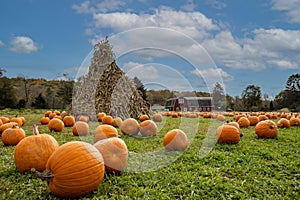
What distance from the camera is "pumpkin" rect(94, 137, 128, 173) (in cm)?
337

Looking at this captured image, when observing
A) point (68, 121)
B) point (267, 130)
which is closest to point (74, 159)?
point (267, 130)

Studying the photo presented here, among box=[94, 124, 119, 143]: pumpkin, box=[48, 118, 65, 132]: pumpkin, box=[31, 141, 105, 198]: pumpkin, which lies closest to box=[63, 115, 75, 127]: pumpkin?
box=[48, 118, 65, 132]: pumpkin

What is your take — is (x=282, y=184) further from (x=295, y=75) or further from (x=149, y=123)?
(x=295, y=75)

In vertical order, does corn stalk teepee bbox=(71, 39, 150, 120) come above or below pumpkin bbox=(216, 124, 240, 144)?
above

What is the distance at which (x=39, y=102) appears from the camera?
2808 cm

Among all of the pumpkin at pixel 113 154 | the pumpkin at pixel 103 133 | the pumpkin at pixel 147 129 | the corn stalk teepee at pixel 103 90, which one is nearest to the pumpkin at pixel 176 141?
the pumpkin at pixel 103 133

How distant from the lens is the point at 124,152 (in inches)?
137

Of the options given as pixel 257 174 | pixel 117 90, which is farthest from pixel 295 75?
pixel 257 174

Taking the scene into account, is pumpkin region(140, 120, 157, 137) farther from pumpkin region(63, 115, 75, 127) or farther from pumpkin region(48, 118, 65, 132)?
pumpkin region(63, 115, 75, 127)

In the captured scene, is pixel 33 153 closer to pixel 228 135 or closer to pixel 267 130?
pixel 228 135

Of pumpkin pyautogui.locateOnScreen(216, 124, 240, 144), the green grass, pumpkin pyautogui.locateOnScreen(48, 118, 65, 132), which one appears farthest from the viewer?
pumpkin pyautogui.locateOnScreen(48, 118, 65, 132)

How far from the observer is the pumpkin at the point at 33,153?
11.4 ft

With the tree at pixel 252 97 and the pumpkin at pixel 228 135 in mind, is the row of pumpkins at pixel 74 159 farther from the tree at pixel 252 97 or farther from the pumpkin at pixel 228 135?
the tree at pixel 252 97

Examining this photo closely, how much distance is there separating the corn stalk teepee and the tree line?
2.98 m
